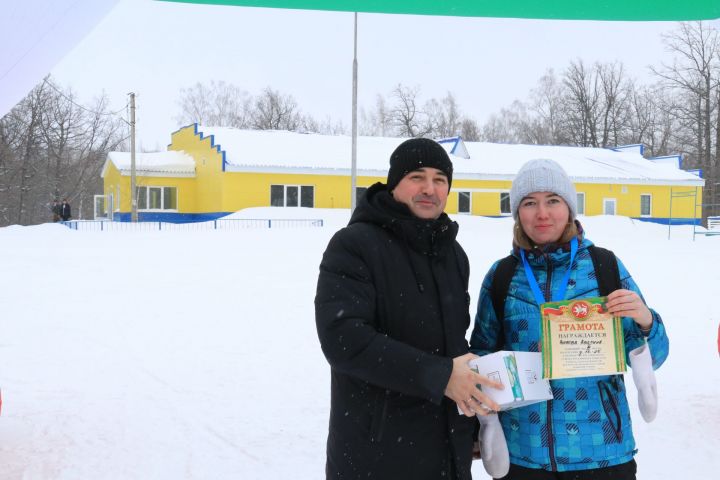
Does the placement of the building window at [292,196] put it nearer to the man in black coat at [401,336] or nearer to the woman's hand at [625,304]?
the man in black coat at [401,336]

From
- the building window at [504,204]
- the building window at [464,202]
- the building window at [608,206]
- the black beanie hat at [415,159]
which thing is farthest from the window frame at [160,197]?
the black beanie hat at [415,159]

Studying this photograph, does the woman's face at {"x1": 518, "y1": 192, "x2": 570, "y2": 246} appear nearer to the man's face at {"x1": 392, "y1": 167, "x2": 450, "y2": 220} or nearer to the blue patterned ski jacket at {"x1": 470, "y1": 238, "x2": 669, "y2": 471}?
the blue patterned ski jacket at {"x1": 470, "y1": 238, "x2": 669, "y2": 471}

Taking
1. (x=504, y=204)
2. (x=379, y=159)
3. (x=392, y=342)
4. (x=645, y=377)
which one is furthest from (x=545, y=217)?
(x=504, y=204)

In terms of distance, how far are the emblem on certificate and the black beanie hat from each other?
616 millimetres

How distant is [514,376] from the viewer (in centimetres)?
217

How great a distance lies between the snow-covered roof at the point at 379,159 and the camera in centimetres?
3228

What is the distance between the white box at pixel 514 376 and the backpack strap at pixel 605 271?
351 mm

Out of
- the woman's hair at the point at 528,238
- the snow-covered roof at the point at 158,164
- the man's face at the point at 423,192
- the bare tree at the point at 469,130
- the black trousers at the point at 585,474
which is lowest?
the black trousers at the point at 585,474

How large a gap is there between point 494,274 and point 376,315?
0.59 metres

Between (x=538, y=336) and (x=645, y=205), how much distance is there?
126 ft

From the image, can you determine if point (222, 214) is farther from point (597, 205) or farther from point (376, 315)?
point (376, 315)

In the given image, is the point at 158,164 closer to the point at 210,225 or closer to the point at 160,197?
the point at 160,197

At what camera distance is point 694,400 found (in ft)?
17.9

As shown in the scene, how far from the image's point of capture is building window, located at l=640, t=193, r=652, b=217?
123ft
